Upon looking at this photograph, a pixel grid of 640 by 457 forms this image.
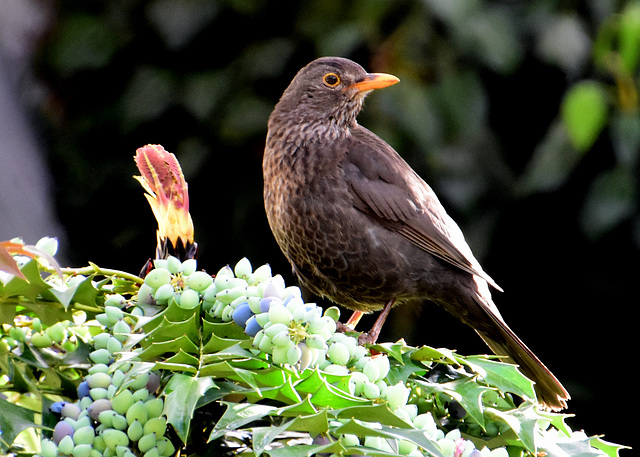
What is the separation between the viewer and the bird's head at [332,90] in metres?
2.60

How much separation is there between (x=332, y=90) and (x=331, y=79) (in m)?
0.04

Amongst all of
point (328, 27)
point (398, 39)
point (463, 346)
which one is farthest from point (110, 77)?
point (463, 346)

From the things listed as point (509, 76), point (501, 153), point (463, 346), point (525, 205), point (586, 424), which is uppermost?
point (509, 76)

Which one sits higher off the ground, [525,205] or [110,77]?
[110,77]

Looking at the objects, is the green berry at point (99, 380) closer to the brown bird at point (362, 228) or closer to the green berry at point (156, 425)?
the green berry at point (156, 425)

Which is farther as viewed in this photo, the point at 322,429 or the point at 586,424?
the point at 586,424

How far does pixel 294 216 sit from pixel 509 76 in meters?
1.82

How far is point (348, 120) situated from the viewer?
267cm

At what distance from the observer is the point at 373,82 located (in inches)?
104

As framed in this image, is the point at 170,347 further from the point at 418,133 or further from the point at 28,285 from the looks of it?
the point at 418,133

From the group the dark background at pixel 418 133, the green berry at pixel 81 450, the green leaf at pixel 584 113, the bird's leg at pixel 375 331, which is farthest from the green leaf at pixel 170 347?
the green leaf at pixel 584 113

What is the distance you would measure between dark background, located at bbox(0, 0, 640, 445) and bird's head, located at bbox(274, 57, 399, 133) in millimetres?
677

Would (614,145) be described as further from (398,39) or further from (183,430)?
(183,430)

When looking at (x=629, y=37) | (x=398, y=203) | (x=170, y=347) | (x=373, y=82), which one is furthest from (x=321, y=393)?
(x=629, y=37)
